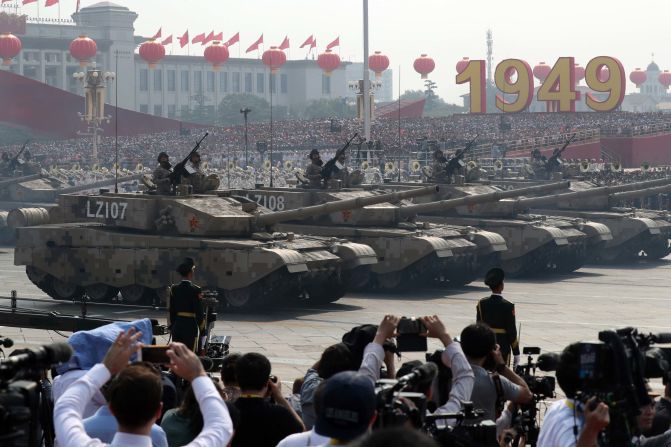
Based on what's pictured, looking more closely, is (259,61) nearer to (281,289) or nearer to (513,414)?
(281,289)

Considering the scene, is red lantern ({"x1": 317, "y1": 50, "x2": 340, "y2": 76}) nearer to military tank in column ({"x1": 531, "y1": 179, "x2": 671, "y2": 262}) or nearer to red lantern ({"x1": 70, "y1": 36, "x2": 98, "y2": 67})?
red lantern ({"x1": 70, "y1": 36, "x2": 98, "y2": 67})

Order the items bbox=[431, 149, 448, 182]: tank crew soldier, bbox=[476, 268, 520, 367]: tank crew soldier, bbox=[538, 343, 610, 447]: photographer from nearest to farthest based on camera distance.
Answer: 1. bbox=[538, 343, 610, 447]: photographer
2. bbox=[476, 268, 520, 367]: tank crew soldier
3. bbox=[431, 149, 448, 182]: tank crew soldier

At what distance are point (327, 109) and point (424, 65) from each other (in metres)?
15.5

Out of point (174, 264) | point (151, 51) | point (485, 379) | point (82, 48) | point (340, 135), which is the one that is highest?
point (151, 51)

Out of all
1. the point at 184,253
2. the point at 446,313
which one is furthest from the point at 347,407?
the point at 184,253

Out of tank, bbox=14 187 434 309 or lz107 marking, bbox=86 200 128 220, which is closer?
tank, bbox=14 187 434 309

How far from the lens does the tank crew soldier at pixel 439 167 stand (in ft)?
116

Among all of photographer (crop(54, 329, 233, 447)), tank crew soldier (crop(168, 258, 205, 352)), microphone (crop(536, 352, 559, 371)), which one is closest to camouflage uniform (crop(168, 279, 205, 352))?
tank crew soldier (crop(168, 258, 205, 352))

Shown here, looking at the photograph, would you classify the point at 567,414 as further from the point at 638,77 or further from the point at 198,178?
the point at 638,77

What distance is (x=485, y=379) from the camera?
896 cm

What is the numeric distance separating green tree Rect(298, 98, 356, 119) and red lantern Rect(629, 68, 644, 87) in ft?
149

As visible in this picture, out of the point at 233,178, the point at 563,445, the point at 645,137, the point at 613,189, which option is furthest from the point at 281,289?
the point at 645,137

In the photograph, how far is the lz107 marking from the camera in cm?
2669

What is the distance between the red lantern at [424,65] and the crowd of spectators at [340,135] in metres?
38.6
